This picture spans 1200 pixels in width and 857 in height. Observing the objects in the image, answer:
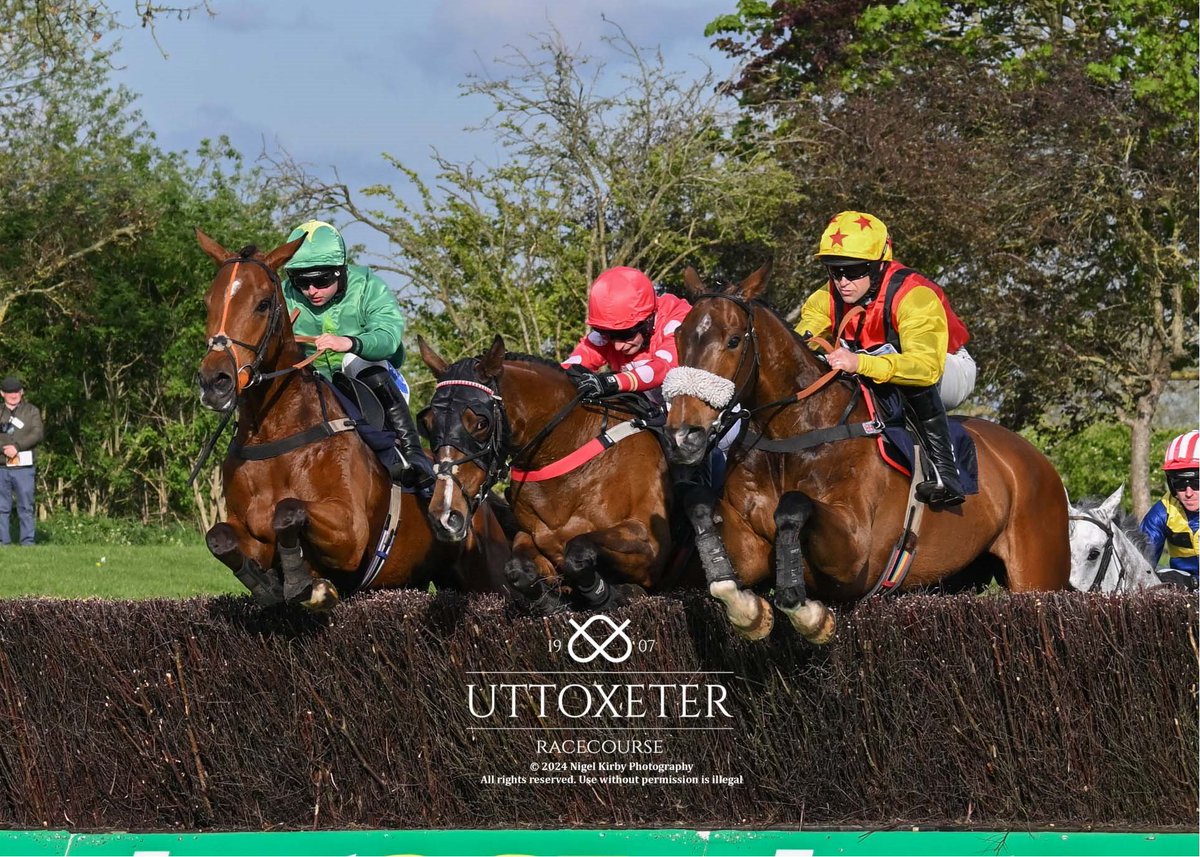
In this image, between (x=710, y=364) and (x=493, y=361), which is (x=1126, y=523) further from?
(x=493, y=361)

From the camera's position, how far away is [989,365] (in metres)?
17.3

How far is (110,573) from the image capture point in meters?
11.4

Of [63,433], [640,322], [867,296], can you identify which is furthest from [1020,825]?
[63,433]

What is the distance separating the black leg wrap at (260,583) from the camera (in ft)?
18.2

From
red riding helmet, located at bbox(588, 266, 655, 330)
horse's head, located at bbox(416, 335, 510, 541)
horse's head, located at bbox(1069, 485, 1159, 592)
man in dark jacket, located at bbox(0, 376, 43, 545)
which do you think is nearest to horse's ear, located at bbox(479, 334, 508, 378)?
horse's head, located at bbox(416, 335, 510, 541)

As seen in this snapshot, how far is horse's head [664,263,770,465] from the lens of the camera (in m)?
4.92

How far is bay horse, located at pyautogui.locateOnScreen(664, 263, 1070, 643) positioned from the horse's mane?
5.78 feet

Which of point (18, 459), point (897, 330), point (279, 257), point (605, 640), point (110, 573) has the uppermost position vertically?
point (279, 257)

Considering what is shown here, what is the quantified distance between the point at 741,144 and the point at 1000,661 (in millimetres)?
12909

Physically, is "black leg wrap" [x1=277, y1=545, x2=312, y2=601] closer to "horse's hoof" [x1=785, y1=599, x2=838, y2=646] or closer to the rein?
the rein

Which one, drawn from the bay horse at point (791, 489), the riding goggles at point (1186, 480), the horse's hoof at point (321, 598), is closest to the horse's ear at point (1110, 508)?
the riding goggles at point (1186, 480)

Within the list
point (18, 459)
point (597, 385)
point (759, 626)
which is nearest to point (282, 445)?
point (597, 385)

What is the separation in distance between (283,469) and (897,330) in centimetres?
246

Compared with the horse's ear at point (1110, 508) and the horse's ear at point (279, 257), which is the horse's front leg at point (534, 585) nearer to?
the horse's ear at point (279, 257)
